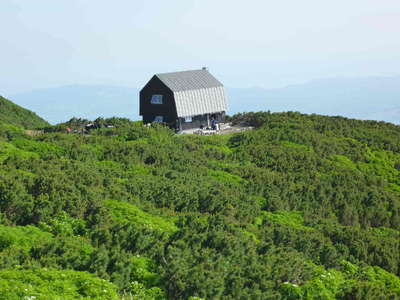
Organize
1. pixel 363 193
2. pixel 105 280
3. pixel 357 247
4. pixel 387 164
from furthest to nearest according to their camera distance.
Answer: pixel 387 164 < pixel 363 193 < pixel 357 247 < pixel 105 280

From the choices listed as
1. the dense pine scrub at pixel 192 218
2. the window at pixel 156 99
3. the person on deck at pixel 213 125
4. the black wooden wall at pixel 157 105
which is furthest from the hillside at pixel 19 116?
the dense pine scrub at pixel 192 218

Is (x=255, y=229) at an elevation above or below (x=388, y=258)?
above

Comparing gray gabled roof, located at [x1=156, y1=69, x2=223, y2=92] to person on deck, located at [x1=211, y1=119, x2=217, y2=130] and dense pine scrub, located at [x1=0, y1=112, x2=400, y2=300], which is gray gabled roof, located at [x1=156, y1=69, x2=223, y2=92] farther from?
dense pine scrub, located at [x1=0, y1=112, x2=400, y2=300]

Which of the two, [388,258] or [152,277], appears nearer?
[152,277]

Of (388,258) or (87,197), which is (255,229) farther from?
(87,197)

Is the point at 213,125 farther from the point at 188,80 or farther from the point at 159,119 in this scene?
the point at 188,80

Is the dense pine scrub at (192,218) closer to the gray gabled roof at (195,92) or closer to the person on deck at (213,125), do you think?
the person on deck at (213,125)

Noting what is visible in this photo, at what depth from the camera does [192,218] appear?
22.8m

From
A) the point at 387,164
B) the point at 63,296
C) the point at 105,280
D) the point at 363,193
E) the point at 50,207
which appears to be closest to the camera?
the point at 63,296

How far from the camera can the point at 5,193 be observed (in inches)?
824

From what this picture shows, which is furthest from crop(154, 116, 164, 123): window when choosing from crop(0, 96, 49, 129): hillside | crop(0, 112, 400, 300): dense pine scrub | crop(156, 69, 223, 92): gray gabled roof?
crop(0, 96, 49, 129): hillside

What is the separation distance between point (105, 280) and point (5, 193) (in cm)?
746

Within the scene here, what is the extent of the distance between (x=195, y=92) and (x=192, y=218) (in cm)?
3223

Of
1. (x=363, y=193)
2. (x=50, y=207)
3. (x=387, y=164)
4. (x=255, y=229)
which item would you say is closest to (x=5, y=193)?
(x=50, y=207)
